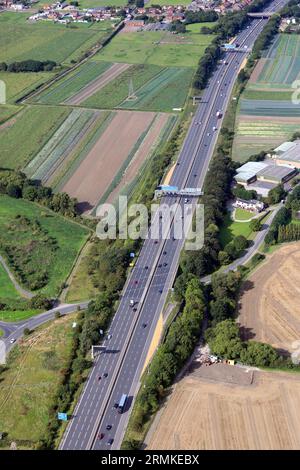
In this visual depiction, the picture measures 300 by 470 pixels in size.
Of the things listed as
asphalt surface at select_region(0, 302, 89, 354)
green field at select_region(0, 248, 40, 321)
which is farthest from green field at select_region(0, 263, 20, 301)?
asphalt surface at select_region(0, 302, 89, 354)

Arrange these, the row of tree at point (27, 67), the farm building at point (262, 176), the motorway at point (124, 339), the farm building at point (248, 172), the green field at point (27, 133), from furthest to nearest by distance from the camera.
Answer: the row of tree at point (27, 67) → the green field at point (27, 133) → the farm building at point (248, 172) → the farm building at point (262, 176) → the motorway at point (124, 339)

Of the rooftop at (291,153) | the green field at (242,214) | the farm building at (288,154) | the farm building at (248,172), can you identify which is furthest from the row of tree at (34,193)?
the rooftop at (291,153)

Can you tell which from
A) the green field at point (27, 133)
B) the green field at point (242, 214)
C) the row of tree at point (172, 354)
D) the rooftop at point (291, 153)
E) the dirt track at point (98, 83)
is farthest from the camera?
the dirt track at point (98, 83)

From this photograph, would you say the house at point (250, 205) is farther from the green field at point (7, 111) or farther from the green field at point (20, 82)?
the green field at point (20, 82)

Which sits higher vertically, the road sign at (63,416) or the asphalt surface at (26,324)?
the road sign at (63,416)

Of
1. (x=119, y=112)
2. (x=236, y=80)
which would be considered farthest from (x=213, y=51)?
(x=119, y=112)

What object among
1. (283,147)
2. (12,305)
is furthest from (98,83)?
(12,305)

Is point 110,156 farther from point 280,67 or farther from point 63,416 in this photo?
point 280,67
